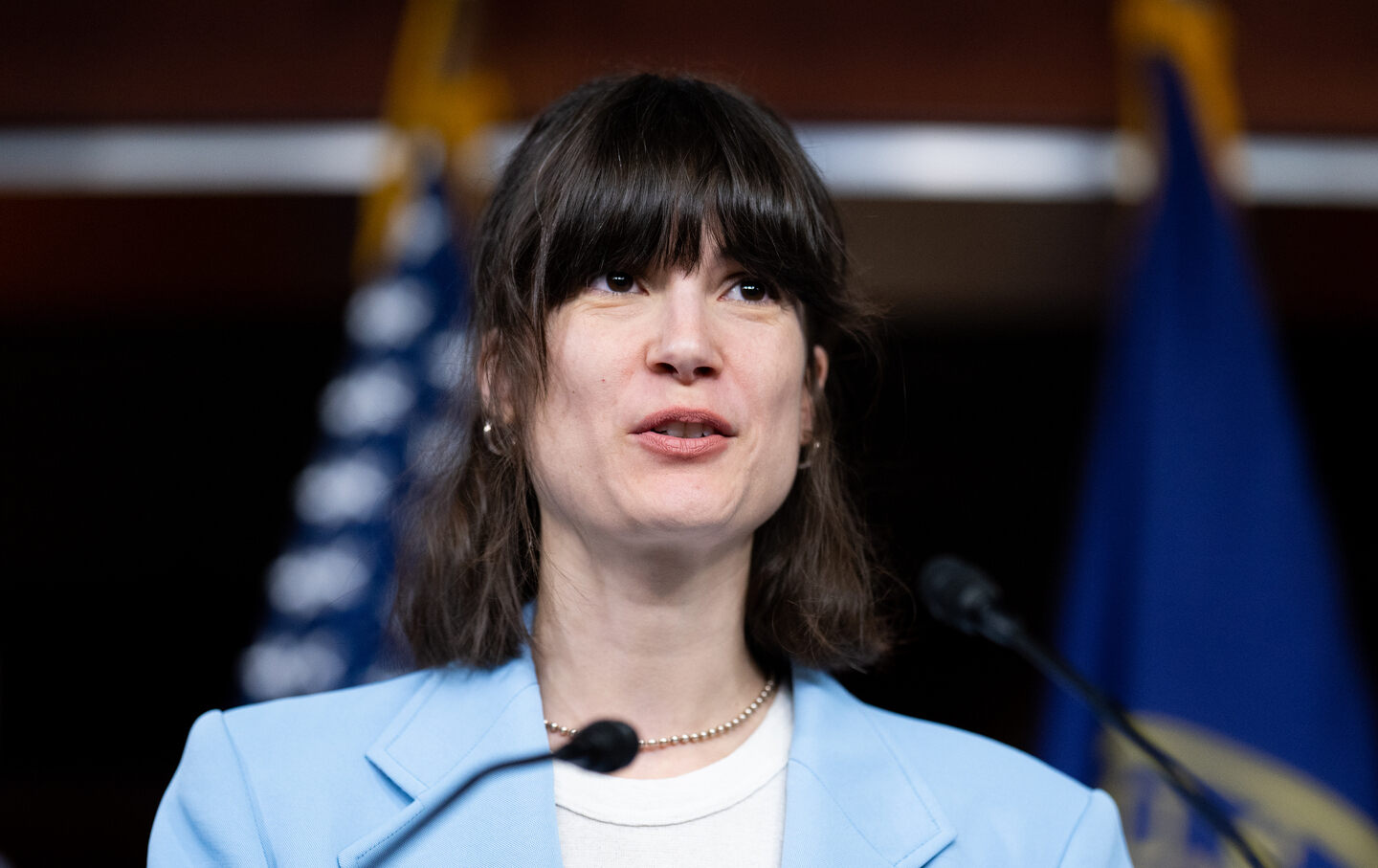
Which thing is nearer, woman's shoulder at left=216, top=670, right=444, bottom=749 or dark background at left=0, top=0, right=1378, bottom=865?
woman's shoulder at left=216, top=670, right=444, bottom=749

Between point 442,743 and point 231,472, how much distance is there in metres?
3.17

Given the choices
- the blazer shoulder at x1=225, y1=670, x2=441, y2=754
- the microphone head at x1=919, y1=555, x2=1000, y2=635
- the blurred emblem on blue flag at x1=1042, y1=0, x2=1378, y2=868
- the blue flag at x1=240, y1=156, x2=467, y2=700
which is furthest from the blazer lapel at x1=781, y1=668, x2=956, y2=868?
the blue flag at x1=240, y1=156, x2=467, y2=700

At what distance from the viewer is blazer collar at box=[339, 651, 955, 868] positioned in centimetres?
117

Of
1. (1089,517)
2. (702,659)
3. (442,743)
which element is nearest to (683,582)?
(702,659)

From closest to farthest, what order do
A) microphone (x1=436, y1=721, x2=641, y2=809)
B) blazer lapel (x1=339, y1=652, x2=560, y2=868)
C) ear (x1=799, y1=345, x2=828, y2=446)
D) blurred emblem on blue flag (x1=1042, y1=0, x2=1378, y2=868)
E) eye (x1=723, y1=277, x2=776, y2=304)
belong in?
1. microphone (x1=436, y1=721, x2=641, y2=809)
2. blazer lapel (x1=339, y1=652, x2=560, y2=868)
3. eye (x1=723, y1=277, x2=776, y2=304)
4. ear (x1=799, y1=345, x2=828, y2=446)
5. blurred emblem on blue flag (x1=1042, y1=0, x2=1378, y2=868)

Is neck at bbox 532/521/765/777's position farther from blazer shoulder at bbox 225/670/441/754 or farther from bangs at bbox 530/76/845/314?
bangs at bbox 530/76/845/314

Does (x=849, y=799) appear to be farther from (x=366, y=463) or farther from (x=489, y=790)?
(x=366, y=463)

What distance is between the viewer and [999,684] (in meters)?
4.20

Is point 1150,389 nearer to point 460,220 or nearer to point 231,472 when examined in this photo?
point 460,220

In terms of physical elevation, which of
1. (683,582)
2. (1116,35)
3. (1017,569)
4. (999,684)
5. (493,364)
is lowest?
(999,684)

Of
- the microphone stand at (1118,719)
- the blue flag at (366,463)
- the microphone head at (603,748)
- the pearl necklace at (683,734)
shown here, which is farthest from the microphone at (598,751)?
the blue flag at (366,463)

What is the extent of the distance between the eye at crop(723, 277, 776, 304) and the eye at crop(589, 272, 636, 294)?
0.10 meters

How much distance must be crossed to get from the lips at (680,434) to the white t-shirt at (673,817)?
31 centimetres

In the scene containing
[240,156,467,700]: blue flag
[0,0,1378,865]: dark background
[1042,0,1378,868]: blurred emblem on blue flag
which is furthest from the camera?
→ [0,0,1378,865]: dark background
